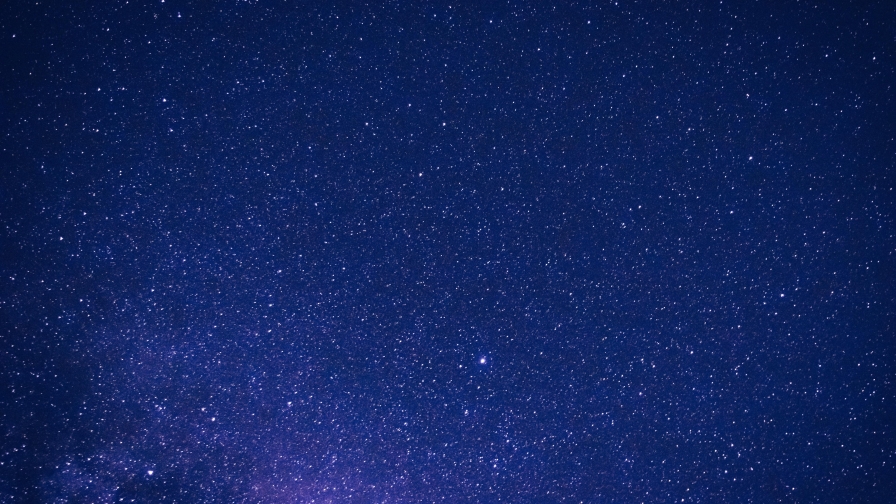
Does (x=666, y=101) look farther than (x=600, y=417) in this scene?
No

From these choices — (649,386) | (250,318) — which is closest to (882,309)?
(649,386)

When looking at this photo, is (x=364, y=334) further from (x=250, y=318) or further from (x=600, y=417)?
(x=600, y=417)

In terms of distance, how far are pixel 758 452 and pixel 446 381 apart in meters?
0.71

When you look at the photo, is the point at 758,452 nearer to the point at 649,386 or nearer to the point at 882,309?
the point at 649,386

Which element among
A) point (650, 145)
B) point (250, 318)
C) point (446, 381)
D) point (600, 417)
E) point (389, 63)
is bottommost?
point (600, 417)

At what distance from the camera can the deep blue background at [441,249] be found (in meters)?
0.74

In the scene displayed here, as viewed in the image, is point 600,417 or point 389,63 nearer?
point 389,63

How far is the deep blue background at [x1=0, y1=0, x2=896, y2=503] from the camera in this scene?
2.43ft

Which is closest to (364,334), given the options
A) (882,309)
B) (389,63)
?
(389,63)

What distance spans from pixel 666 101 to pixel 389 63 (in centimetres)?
53

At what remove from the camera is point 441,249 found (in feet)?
2.64

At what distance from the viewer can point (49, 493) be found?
839 millimetres

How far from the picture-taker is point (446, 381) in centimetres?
86

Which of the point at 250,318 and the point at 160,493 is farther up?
the point at 250,318
